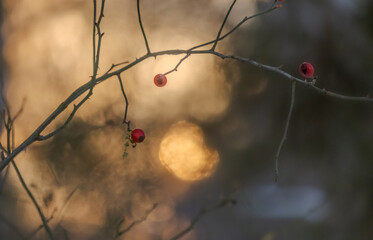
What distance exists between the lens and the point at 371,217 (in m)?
2.71

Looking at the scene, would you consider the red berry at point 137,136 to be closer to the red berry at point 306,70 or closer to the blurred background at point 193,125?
the red berry at point 306,70

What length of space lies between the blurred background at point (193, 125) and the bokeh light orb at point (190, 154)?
0.01 meters

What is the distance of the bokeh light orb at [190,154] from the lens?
3072 millimetres

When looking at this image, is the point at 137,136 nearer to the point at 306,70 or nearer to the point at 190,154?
the point at 306,70

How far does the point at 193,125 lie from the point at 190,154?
0.73 feet

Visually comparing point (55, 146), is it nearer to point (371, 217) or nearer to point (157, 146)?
point (157, 146)

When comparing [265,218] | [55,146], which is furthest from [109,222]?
[265,218]

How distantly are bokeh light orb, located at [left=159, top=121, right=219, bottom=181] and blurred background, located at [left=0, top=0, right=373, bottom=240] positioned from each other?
10 millimetres

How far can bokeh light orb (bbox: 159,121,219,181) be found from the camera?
10.1 feet

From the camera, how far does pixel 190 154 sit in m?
3.39

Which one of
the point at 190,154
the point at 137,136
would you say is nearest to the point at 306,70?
the point at 137,136

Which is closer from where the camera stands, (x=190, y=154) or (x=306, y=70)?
(x=306, y=70)

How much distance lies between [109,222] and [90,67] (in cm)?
78

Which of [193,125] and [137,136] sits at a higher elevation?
[193,125]
